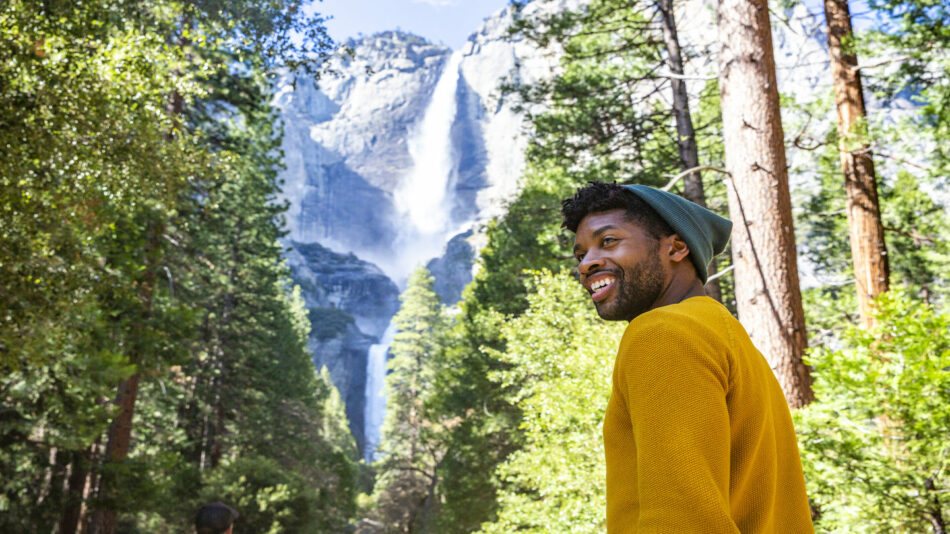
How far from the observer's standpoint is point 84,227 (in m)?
7.49

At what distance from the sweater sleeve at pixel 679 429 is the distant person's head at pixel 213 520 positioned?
3.97 metres

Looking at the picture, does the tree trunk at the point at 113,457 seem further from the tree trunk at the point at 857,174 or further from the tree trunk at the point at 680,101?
the tree trunk at the point at 857,174

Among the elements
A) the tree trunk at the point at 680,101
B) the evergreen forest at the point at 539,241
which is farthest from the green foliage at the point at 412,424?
the tree trunk at the point at 680,101

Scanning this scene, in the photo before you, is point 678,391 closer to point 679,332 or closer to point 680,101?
point 679,332

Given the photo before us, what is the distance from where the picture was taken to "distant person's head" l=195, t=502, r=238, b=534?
14.5ft

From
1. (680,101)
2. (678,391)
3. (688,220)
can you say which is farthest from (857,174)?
(678,391)

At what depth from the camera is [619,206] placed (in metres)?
1.57

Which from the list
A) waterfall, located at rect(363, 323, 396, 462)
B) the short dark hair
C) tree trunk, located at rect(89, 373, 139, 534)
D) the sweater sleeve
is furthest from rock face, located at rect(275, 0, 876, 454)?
the sweater sleeve

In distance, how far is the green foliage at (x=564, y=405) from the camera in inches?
346

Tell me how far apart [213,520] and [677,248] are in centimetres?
405

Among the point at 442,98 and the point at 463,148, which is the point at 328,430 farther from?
the point at 442,98

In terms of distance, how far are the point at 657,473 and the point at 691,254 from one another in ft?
1.91

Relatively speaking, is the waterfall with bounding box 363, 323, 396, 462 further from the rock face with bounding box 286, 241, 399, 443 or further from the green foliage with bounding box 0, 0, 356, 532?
the green foliage with bounding box 0, 0, 356, 532

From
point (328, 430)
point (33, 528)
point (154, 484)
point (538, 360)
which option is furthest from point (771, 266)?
point (328, 430)
